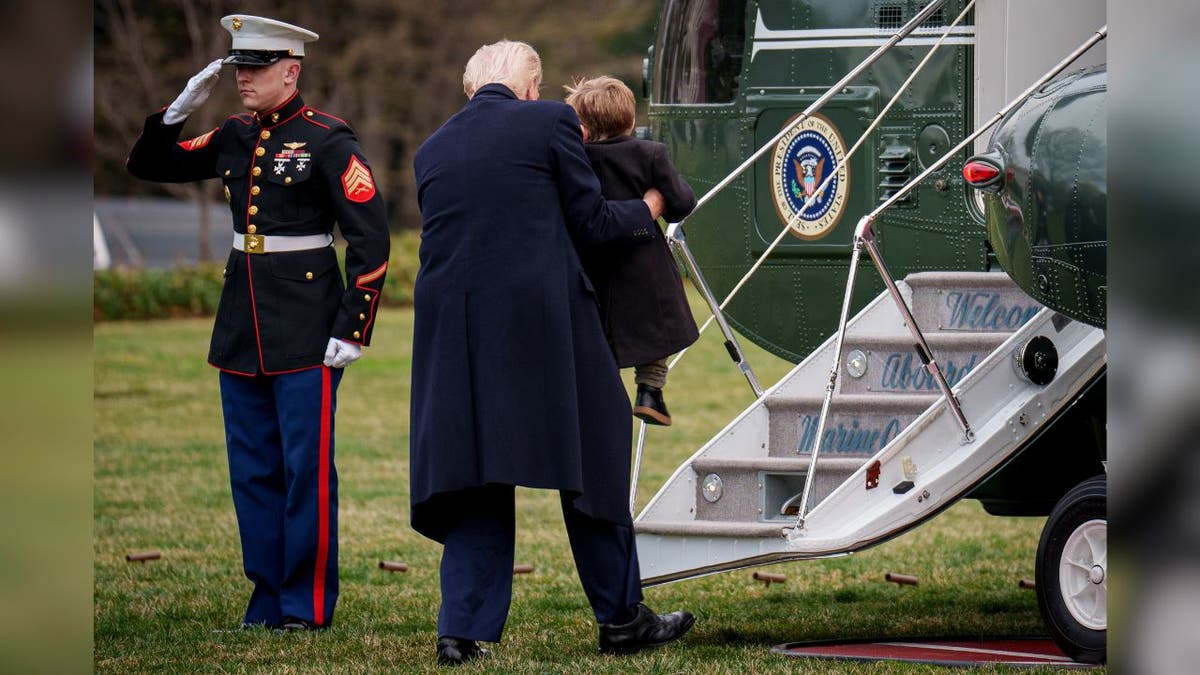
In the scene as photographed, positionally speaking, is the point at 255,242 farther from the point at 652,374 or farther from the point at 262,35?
the point at 652,374

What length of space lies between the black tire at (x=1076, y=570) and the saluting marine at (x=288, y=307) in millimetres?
2153

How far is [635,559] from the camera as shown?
4.91 meters

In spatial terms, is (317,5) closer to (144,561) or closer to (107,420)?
(107,420)

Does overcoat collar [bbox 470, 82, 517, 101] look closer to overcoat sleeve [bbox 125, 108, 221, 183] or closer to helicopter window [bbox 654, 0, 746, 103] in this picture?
overcoat sleeve [bbox 125, 108, 221, 183]

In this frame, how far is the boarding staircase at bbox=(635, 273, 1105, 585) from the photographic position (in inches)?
199

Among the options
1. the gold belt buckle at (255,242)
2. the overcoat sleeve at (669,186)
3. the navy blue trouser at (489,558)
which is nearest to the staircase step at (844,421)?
the overcoat sleeve at (669,186)

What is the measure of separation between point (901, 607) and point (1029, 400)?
59.0 inches

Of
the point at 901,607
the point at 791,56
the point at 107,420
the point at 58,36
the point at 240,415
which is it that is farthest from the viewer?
the point at 107,420

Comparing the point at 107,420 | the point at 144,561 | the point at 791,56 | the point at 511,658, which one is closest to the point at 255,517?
the point at 511,658

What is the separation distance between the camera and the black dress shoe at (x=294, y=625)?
17.8 ft

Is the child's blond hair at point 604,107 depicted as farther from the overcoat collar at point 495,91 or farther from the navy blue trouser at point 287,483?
the navy blue trouser at point 287,483

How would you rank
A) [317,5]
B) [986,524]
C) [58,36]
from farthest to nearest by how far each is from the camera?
[317,5]
[986,524]
[58,36]

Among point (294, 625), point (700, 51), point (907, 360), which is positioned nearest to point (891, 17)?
point (700, 51)

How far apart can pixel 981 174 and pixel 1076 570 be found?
1169 millimetres
